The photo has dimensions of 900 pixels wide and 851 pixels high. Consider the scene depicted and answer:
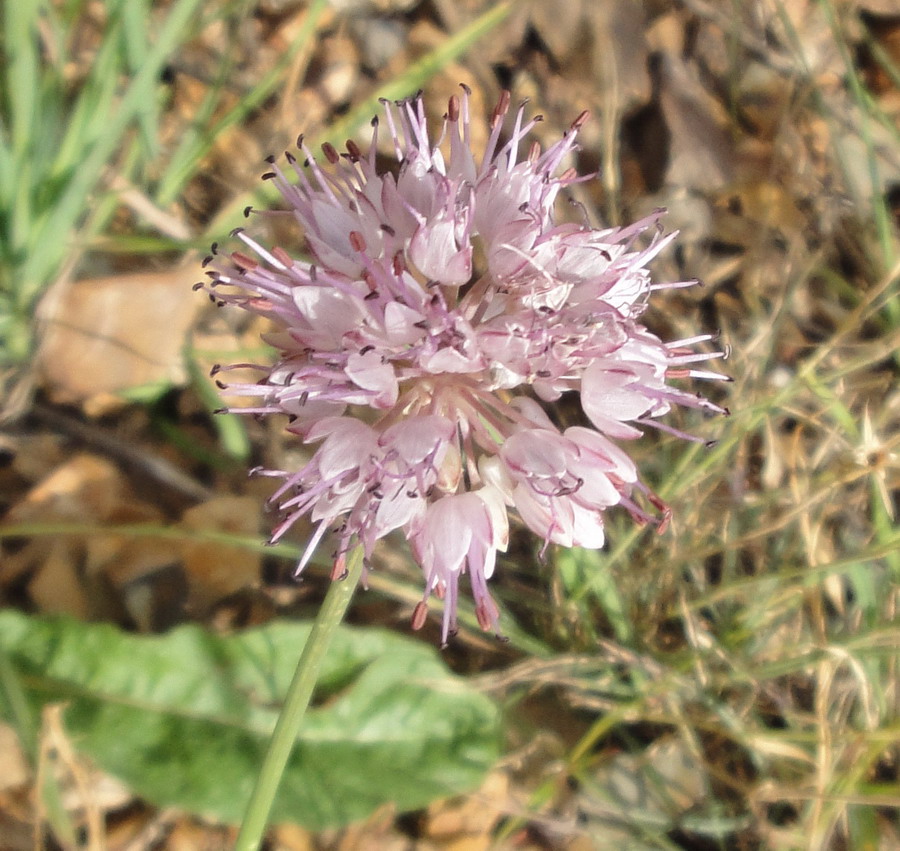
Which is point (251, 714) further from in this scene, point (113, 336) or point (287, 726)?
point (113, 336)

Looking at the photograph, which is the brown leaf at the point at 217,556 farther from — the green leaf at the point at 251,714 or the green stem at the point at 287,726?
the green stem at the point at 287,726

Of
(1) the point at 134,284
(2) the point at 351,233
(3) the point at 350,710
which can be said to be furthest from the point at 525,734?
(1) the point at 134,284

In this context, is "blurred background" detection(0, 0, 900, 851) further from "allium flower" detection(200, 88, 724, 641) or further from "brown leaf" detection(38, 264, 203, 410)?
"allium flower" detection(200, 88, 724, 641)

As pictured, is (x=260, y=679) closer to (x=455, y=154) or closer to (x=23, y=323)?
(x=23, y=323)

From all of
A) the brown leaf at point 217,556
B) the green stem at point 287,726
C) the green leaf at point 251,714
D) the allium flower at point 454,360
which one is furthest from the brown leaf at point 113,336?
the green stem at point 287,726

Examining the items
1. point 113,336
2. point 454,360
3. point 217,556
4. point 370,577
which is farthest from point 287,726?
point 113,336

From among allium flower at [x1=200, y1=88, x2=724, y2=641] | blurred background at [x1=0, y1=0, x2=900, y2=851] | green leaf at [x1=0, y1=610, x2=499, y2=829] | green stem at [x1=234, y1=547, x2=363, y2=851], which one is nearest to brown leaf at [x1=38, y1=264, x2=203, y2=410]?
blurred background at [x1=0, y1=0, x2=900, y2=851]
